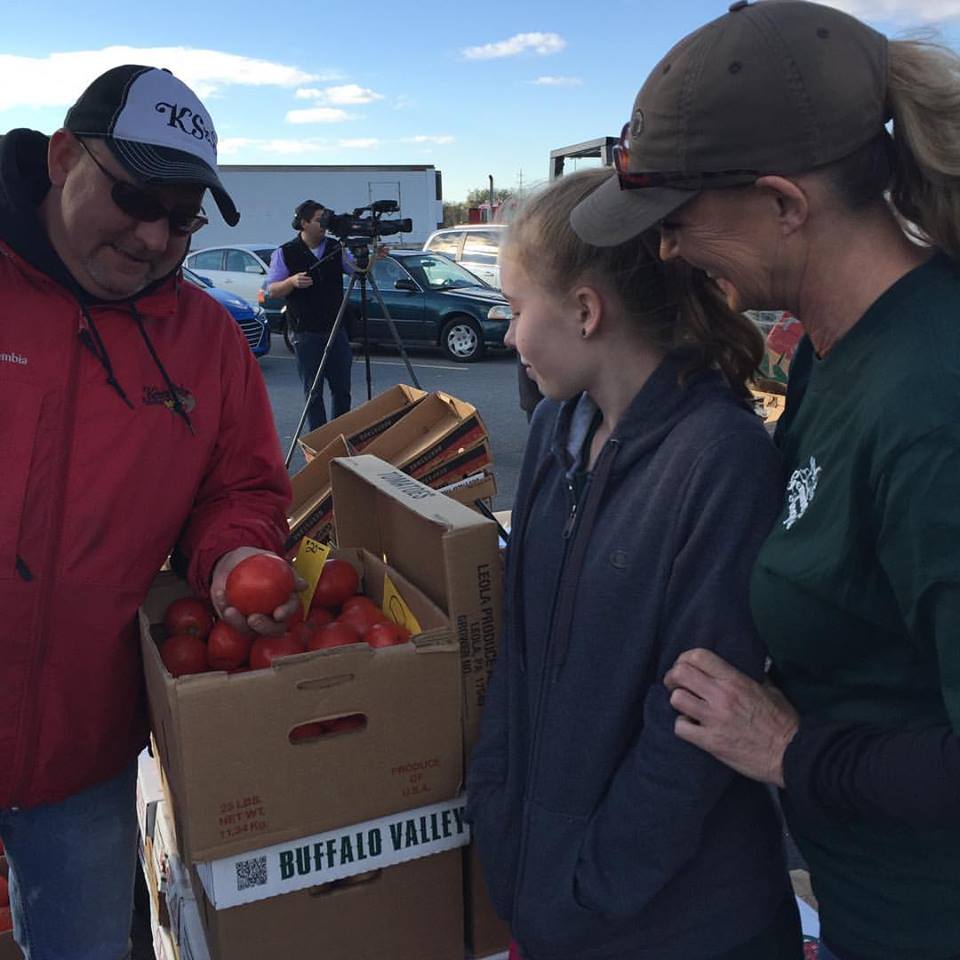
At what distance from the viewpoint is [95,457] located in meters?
→ 1.54

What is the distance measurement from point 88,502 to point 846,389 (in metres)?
1.17

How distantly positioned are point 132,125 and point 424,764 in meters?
1.17

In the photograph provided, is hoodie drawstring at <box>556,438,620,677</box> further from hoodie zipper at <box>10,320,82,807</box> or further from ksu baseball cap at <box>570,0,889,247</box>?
hoodie zipper at <box>10,320,82,807</box>

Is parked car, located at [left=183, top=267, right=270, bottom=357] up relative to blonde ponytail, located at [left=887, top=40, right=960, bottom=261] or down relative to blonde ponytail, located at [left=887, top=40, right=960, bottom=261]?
down

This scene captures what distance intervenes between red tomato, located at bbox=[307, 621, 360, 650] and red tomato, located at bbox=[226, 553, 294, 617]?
0.10 metres

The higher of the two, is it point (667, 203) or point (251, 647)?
point (667, 203)

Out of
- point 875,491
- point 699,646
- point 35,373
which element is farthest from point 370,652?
point 875,491

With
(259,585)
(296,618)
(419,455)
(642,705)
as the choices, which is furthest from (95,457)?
(419,455)

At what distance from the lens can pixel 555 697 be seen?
1325mm

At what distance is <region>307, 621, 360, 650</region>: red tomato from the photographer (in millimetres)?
1659

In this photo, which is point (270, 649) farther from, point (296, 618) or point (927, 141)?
point (927, 141)

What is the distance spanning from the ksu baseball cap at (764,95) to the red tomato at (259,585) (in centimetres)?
93

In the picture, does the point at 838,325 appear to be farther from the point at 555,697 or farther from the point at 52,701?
the point at 52,701

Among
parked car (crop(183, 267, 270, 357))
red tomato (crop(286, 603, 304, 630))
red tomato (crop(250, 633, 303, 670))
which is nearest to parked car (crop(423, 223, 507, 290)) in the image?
parked car (crop(183, 267, 270, 357))
